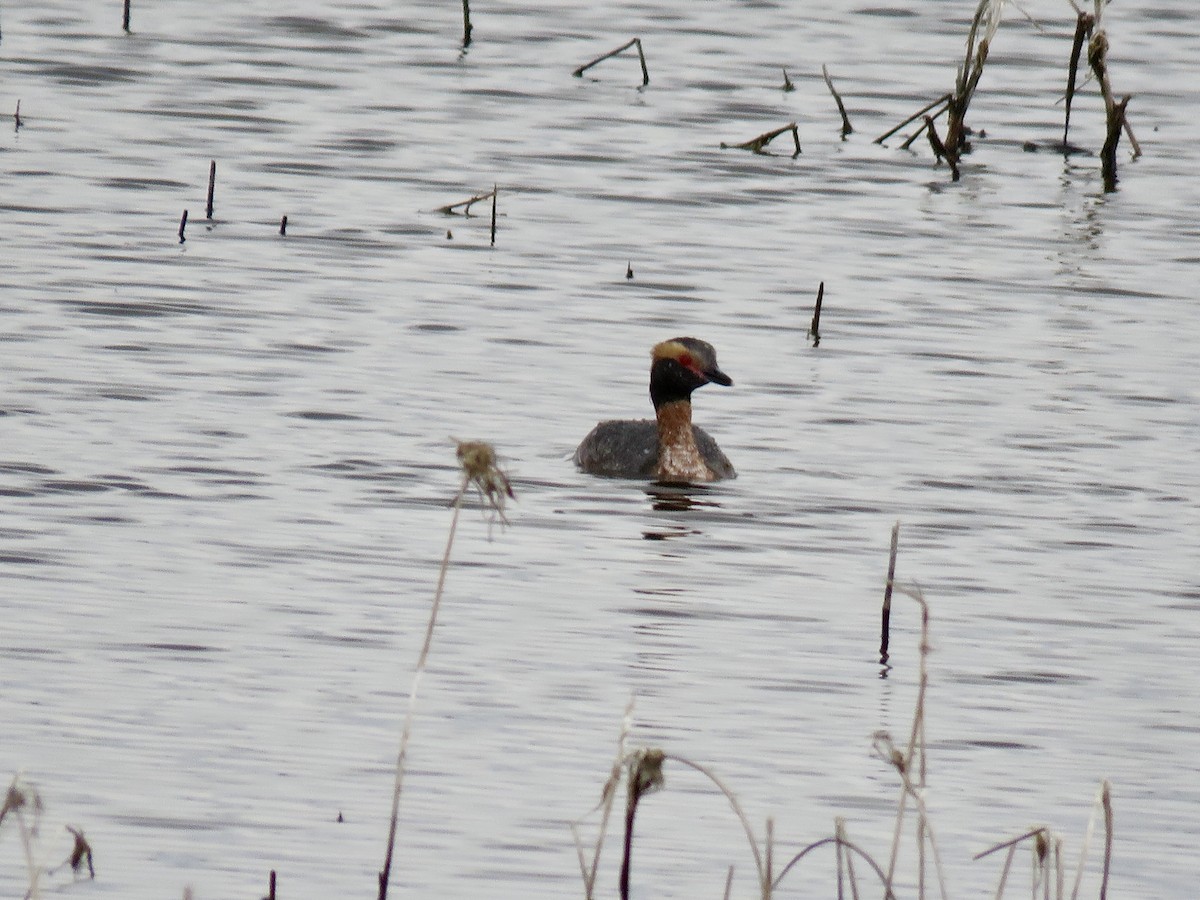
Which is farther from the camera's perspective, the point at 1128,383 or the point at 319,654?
the point at 1128,383

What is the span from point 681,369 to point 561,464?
1016 mm

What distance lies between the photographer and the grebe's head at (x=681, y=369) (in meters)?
14.9

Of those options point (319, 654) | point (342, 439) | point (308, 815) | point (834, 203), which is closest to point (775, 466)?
point (342, 439)

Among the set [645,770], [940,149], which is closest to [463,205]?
[940,149]

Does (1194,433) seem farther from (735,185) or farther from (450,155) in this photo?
(450,155)

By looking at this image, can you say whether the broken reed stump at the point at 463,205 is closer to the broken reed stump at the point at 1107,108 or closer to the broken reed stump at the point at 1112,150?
the broken reed stump at the point at 1107,108

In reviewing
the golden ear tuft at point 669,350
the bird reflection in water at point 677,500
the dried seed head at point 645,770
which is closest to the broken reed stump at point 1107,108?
the golden ear tuft at point 669,350

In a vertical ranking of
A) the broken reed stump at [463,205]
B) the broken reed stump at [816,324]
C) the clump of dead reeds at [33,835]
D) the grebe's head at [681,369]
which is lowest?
the broken reed stump at [463,205]

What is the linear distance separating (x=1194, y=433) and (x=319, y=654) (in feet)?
22.7

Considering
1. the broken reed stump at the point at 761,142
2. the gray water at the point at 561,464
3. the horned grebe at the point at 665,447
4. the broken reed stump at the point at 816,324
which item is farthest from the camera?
the broken reed stump at the point at 761,142

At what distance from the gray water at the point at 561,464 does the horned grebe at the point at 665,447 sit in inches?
9.5

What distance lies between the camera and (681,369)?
15.0m

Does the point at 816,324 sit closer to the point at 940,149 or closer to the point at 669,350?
the point at 669,350

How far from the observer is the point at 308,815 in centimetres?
827
